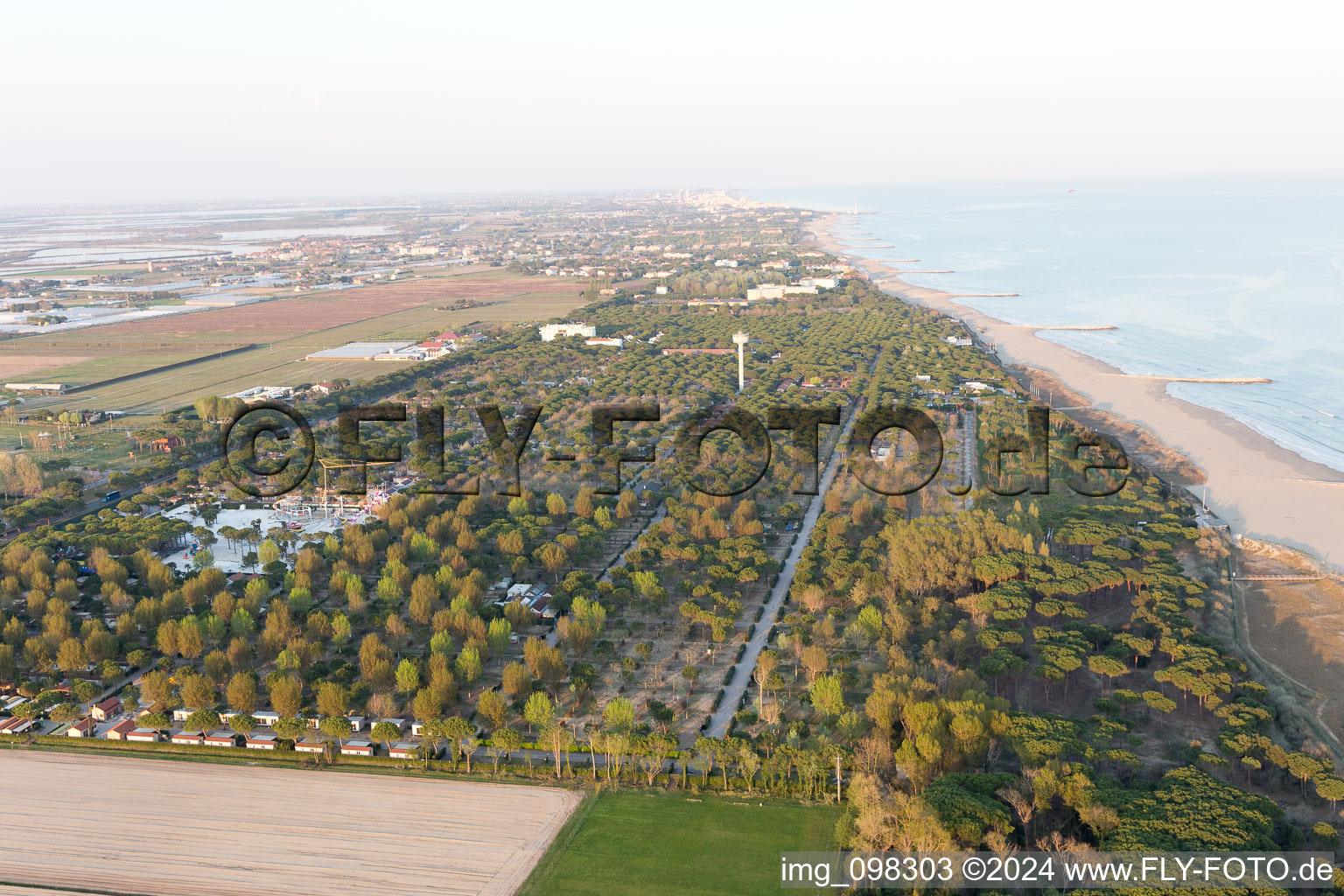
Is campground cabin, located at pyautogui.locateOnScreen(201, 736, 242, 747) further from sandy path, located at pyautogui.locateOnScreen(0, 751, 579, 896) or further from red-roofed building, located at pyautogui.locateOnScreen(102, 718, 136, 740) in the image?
red-roofed building, located at pyautogui.locateOnScreen(102, 718, 136, 740)

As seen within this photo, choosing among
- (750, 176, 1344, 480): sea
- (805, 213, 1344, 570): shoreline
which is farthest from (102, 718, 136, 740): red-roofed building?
(750, 176, 1344, 480): sea

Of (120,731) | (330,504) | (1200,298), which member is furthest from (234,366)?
(1200,298)

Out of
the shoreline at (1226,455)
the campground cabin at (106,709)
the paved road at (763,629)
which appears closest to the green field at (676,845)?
the paved road at (763,629)

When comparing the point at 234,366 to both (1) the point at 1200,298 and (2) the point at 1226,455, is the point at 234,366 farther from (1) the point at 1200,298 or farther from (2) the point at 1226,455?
(1) the point at 1200,298

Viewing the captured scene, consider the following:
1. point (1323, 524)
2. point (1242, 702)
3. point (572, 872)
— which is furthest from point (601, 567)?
point (1323, 524)

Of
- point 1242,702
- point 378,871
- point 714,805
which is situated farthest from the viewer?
point 1242,702

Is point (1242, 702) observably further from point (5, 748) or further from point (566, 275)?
point (566, 275)
